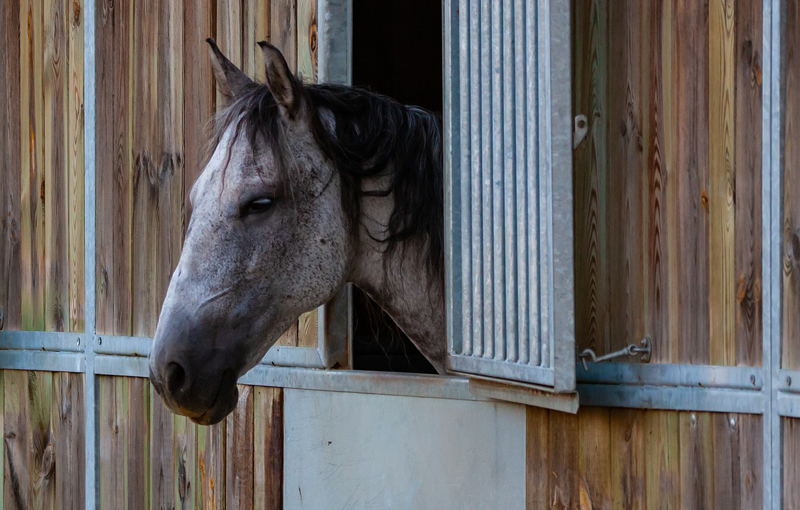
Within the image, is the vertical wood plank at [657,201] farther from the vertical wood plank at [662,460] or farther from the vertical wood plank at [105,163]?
the vertical wood plank at [105,163]

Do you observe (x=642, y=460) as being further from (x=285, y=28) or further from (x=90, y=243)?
(x=90, y=243)

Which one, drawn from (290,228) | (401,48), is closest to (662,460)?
(290,228)

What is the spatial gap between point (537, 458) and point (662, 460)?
382 millimetres

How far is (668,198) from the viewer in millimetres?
2146

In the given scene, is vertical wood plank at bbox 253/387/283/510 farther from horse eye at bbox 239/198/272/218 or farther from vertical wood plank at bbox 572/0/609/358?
vertical wood plank at bbox 572/0/609/358

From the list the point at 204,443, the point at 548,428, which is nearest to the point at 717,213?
the point at 548,428

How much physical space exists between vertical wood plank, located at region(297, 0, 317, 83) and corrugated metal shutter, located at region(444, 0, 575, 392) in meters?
0.63

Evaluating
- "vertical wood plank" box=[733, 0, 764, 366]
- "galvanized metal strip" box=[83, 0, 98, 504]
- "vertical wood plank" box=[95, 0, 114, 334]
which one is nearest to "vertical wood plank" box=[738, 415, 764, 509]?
"vertical wood plank" box=[733, 0, 764, 366]

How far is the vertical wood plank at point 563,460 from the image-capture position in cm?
Answer: 233

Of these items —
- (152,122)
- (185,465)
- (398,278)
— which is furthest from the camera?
(152,122)

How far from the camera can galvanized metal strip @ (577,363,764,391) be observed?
202cm

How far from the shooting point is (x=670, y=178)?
2148 mm

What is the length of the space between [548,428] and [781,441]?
644mm

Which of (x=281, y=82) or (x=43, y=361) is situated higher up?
(x=281, y=82)
